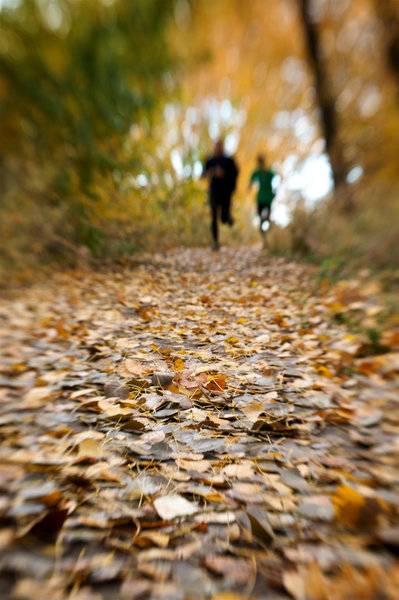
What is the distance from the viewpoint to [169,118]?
3773 millimetres

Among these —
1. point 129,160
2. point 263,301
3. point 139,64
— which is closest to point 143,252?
point 129,160

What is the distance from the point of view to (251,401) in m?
1.25

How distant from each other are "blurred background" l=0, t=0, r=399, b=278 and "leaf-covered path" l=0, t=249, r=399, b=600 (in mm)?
1431

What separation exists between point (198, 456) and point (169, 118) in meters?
3.96

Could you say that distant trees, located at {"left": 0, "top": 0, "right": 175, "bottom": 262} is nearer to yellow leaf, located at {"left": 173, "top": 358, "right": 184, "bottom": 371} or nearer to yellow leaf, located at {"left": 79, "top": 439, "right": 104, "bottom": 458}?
yellow leaf, located at {"left": 173, "top": 358, "right": 184, "bottom": 371}

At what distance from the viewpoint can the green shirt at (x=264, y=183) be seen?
4523 mm

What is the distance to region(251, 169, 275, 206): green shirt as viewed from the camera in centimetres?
452

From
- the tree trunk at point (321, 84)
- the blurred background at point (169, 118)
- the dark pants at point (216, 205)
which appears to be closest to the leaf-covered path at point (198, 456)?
the blurred background at point (169, 118)

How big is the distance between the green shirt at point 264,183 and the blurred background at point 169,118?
336mm

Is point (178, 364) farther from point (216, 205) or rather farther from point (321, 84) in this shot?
point (321, 84)

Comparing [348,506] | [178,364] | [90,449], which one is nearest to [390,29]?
[178,364]

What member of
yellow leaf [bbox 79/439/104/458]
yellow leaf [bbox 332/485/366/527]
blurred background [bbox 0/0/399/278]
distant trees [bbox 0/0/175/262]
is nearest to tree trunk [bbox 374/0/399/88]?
blurred background [bbox 0/0/399/278]

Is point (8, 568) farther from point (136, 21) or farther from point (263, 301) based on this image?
point (136, 21)

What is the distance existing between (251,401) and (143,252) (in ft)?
7.30
